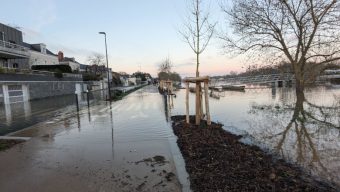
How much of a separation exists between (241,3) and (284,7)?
8.25 feet

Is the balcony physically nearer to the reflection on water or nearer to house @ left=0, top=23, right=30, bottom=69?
house @ left=0, top=23, right=30, bottom=69

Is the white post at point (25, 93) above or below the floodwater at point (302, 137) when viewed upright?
above

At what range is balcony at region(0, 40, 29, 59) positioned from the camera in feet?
114

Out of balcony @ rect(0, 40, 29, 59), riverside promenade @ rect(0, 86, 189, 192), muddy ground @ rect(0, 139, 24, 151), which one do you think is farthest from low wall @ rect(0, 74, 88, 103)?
riverside promenade @ rect(0, 86, 189, 192)

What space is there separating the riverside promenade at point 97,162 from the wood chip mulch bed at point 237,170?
30 cm

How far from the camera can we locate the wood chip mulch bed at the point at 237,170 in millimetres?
4559

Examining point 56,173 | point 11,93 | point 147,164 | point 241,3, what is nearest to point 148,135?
point 147,164

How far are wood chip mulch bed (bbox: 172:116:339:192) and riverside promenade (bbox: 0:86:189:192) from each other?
0.99 ft

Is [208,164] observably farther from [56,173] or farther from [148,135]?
[148,135]

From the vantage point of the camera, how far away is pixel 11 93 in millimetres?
30094

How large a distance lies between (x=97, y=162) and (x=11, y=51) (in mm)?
34802

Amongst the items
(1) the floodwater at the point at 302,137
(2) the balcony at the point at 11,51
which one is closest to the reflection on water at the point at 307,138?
(1) the floodwater at the point at 302,137

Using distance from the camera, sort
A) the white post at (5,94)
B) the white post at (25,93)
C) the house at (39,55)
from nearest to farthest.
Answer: the white post at (5,94), the white post at (25,93), the house at (39,55)

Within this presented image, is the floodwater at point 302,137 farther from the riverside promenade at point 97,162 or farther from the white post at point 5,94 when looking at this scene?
the white post at point 5,94
